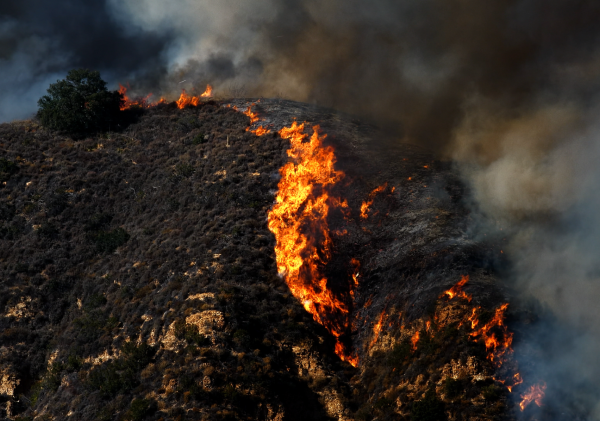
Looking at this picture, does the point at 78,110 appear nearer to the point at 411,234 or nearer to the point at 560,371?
the point at 411,234

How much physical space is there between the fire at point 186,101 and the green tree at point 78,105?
23.9ft

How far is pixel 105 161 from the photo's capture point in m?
52.0

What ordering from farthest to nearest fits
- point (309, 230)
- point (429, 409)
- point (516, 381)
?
point (309, 230)
point (429, 409)
point (516, 381)

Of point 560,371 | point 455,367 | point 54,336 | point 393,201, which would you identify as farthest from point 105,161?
point 560,371

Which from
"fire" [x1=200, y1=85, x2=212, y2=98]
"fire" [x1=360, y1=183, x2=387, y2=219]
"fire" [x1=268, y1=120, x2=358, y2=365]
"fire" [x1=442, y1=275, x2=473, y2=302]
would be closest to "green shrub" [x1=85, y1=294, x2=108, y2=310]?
"fire" [x1=268, y1=120, x2=358, y2=365]

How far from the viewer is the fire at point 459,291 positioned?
27641 millimetres

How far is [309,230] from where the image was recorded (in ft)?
120

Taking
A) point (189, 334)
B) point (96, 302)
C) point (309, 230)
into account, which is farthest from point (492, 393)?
point (96, 302)

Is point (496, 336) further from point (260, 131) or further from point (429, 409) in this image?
point (260, 131)

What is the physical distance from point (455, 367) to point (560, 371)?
179 inches

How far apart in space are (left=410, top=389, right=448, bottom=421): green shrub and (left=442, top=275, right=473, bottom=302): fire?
5.90 meters

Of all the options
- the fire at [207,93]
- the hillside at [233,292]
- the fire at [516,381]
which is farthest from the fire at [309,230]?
the fire at [207,93]

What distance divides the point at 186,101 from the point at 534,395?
5038 cm

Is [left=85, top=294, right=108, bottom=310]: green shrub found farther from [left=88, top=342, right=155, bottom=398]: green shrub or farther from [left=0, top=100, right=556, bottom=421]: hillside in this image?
[left=88, top=342, right=155, bottom=398]: green shrub
